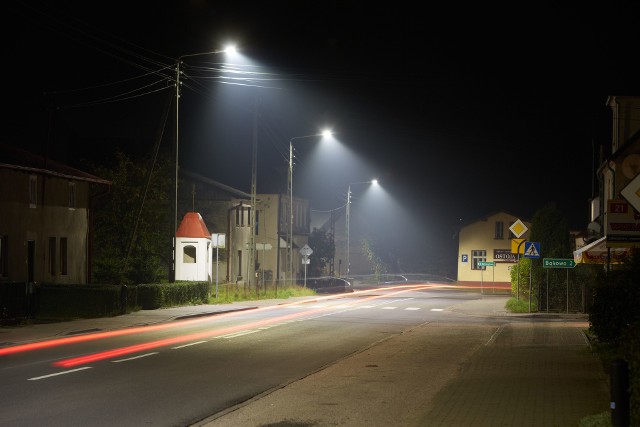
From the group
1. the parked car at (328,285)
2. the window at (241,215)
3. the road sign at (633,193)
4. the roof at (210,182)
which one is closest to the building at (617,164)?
the road sign at (633,193)

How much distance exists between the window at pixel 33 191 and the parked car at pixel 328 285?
2772 cm

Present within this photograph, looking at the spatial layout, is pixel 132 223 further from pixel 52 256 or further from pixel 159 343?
pixel 159 343

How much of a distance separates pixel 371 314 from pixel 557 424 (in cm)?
2343

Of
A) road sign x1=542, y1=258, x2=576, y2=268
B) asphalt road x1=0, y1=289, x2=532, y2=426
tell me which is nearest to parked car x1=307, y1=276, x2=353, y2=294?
road sign x1=542, y1=258, x2=576, y2=268

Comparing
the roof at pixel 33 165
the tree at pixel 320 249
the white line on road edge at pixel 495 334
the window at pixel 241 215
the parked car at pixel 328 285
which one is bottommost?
the parked car at pixel 328 285

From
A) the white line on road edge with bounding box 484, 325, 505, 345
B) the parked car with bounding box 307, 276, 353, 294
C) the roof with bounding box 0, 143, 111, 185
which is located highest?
the roof with bounding box 0, 143, 111, 185

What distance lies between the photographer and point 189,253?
143 feet

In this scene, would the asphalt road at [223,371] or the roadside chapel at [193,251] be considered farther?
the roadside chapel at [193,251]

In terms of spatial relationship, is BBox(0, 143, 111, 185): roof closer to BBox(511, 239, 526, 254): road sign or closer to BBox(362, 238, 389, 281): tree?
BBox(511, 239, 526, 254): road sign

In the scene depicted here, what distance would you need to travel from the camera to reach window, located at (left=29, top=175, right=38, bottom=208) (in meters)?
31.8

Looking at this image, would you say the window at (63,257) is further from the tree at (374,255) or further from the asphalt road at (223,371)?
the tree at (374,255)

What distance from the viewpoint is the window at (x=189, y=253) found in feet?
142

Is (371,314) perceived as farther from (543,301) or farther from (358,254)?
(358,254)

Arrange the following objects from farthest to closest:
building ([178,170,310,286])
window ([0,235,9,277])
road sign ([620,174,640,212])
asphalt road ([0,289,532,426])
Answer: building ([178,170,310,286]) → window ([0,235,9,277]) → asphalt road ([0,289,532,426]) → road sign ([620,174,640,212])
